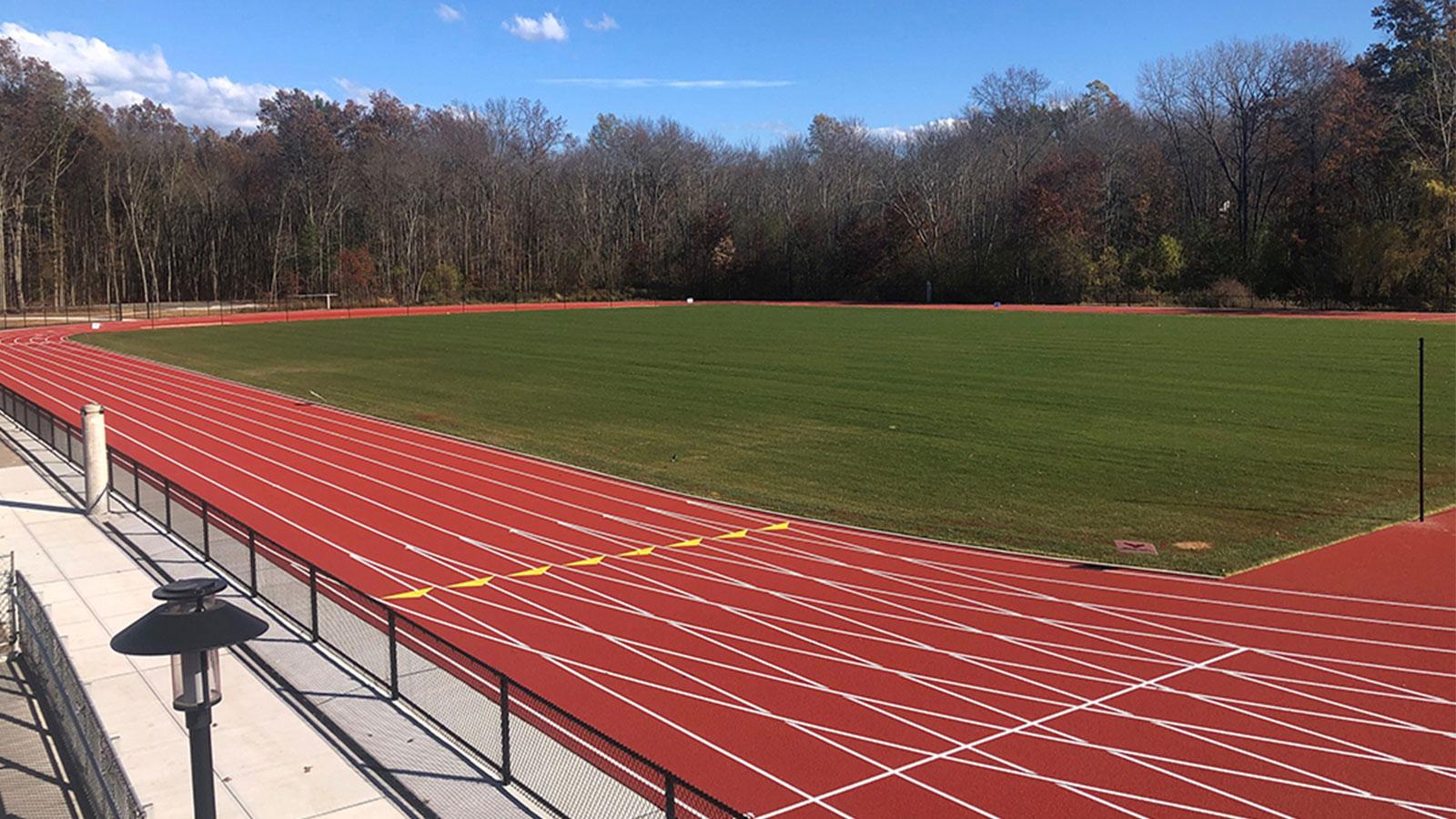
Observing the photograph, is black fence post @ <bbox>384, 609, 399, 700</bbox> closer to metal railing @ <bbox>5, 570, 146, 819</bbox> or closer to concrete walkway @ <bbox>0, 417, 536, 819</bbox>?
concrete walkway @ <bbox>0, 417, 536, 819</bbox>

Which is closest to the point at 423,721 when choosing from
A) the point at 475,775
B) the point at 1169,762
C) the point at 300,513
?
the point at 475,775

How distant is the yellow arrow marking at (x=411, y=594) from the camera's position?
47.0ft

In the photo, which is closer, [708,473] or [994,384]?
[708,473]

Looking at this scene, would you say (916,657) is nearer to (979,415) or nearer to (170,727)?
(170,727)

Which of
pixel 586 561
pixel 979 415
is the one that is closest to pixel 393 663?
pixel 586 561

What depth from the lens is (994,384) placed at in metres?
35.5

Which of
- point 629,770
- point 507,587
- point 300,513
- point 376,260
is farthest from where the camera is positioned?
A: point 376,260

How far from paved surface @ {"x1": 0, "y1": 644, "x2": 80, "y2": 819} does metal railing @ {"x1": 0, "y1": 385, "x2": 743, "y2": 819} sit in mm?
2728

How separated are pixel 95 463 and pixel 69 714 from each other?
32.6ft

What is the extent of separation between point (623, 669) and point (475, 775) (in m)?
2.71

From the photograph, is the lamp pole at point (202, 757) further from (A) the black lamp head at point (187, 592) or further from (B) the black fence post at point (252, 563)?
(B) the black fence post at point (252, 563)

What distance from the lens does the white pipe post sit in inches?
724

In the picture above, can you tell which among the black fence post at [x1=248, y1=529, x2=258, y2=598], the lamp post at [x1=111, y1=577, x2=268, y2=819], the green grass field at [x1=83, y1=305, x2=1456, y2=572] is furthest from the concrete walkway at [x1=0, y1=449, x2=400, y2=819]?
the green grass field at [x1=83, y1=305, x2=1456, y2=572]

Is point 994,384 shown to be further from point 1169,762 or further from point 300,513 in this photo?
point 1169,762
